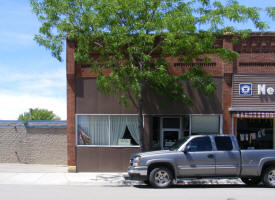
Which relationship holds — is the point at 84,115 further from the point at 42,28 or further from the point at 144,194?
the point at 144,194

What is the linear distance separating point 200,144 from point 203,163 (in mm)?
620

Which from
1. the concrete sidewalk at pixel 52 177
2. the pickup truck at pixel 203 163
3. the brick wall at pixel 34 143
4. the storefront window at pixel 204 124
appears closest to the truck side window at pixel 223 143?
the pickup truck at pixel 203 163

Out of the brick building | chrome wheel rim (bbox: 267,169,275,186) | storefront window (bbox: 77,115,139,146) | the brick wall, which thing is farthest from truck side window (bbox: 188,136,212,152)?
the brick wall

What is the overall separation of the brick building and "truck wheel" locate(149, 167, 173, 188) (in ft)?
13.6

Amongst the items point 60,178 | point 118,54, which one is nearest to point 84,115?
point 60,178

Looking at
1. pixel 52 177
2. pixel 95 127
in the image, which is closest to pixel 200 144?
pixel 95 127

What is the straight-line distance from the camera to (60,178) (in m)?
13.8

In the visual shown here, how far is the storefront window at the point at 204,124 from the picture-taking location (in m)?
15.5

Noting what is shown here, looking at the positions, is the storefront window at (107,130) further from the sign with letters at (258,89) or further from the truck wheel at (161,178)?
the sign with letters at (258,89)

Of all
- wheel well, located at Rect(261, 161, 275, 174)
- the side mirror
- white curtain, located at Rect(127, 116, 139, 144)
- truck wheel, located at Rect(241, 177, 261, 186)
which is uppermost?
white curtain, located at Rect(127, 116, 139, 144)

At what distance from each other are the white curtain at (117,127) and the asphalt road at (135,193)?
12.8 ft

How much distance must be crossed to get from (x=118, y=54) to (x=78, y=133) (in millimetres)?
4573

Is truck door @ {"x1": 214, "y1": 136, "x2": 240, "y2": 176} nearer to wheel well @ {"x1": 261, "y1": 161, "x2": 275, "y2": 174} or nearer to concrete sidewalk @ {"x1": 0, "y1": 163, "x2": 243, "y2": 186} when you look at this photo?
wheel well @ {"x1": 261, "y1": 161, "x2": 275, "y2": 174}

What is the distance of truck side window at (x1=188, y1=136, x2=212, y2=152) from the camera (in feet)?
37.1
